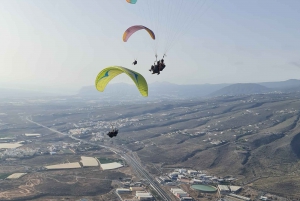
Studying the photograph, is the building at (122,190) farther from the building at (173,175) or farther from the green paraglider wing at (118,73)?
the green paraglider wing at (118,73)

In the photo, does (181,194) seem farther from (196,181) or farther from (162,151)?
(162,151)

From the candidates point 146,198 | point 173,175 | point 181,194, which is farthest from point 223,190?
point 146,198

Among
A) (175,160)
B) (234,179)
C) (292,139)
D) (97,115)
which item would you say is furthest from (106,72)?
(97,115)

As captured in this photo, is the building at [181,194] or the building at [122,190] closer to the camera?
the building at [181,194]

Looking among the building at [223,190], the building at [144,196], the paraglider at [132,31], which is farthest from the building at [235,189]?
the paraglider at [132,31]

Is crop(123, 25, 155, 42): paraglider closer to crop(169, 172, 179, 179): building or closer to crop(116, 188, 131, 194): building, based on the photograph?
crop(116, 188, 131, 194): building

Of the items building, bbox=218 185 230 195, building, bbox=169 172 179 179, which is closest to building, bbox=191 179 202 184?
building, bbox=169 172 179 179

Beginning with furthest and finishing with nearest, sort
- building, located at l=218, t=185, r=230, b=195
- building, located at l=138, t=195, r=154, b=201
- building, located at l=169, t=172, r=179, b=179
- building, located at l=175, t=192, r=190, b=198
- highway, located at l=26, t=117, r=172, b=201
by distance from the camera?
building, located at l=169, t=172, r=179, b=179 < building, located at l=218, t=185, r=230, b=195 < highway, located at l=26, t=117, r=172, b=201 < building, located at l=175, t=192, r=190, b=198 < building, located at l=138, t=195, r=154, b=201

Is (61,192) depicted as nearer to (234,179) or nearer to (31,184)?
(31,184)
